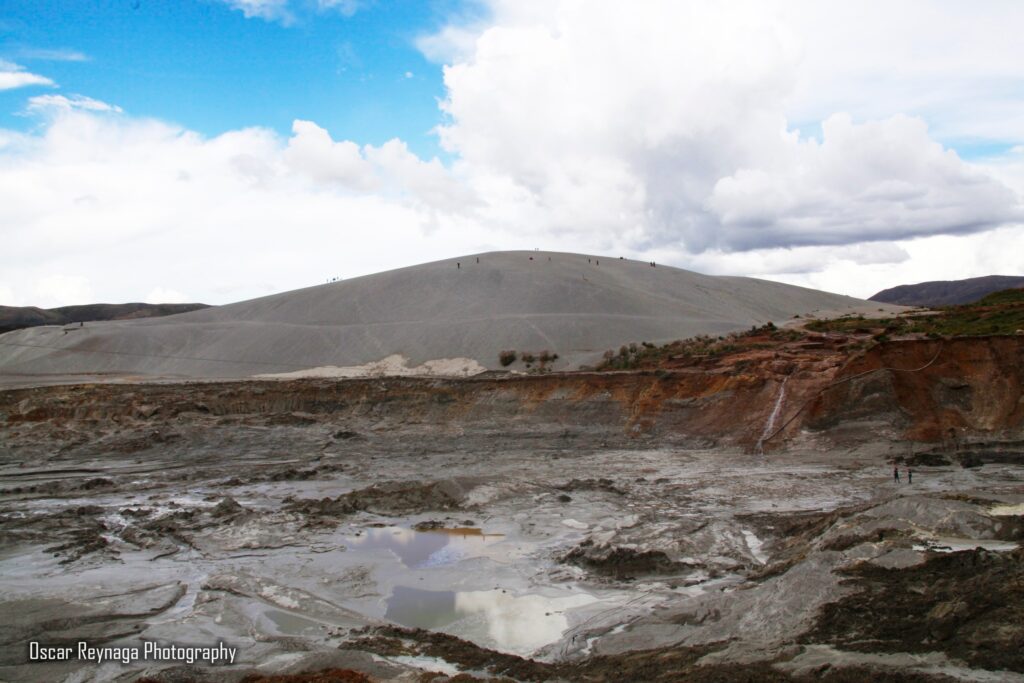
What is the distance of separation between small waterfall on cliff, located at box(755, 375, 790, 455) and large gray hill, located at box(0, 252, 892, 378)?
62.5ft

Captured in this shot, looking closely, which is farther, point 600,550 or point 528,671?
point 600,550

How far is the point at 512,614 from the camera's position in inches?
415

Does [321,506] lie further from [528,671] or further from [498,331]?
[498,331]

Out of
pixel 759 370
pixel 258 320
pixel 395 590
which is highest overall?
pixel 258 320

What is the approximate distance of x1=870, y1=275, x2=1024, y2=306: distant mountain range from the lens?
14112 centimetres

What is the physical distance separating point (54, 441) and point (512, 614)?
89.2 ft

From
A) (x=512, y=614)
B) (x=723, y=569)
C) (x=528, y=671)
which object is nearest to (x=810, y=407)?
(x=723, y=569)

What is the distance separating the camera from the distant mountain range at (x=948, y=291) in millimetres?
141125

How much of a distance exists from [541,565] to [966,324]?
25.3m

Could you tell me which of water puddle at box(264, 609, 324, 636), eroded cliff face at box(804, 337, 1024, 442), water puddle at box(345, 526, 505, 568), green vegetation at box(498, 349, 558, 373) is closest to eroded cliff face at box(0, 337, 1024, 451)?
eroded cliff face at box(804, 337, 1024, 442)

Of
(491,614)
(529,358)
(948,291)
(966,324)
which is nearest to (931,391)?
(966,324)

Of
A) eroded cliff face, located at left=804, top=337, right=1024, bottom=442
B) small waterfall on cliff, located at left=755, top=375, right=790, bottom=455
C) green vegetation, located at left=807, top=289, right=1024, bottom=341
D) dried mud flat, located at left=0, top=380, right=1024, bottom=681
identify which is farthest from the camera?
green vegetation, located at left=807, top=289, right=1024, bottom=341

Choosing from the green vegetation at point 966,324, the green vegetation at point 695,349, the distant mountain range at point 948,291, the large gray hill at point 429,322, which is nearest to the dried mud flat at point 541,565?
the green vegetation at point 966,324

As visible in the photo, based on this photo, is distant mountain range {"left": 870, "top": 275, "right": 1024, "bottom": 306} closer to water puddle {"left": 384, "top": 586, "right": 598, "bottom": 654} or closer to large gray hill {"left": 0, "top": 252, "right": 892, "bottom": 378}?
large gray hill {"left": 0, "top": 252, "right": 892, "bottom": 378}
